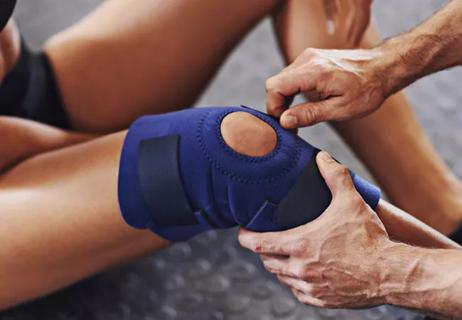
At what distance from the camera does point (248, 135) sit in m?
0.72

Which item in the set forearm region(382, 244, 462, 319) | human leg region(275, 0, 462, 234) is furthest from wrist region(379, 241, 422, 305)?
human leg region(275, 0, 462, 234)

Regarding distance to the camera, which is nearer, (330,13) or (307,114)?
(307,114)

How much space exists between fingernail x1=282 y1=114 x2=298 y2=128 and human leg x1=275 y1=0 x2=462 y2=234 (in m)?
0.18

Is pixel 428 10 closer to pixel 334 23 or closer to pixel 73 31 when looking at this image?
pixel 334 23

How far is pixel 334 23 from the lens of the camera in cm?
88

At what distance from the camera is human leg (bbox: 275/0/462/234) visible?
90 cm

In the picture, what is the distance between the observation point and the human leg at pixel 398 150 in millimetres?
895

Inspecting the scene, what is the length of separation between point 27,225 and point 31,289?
0.28ft

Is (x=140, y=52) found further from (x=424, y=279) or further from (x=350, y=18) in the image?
(x=424, y=279)

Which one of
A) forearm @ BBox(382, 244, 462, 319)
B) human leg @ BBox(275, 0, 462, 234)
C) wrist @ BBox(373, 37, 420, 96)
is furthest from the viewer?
human leg @ BBox(275, 0, 462, 234)

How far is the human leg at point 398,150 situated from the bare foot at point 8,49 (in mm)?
328

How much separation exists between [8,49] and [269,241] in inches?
15.8

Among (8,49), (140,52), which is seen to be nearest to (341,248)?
(140,52)

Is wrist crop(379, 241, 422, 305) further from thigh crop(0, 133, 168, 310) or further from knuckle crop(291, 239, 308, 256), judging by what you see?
thigh crop(0, 133, 168, 310)
